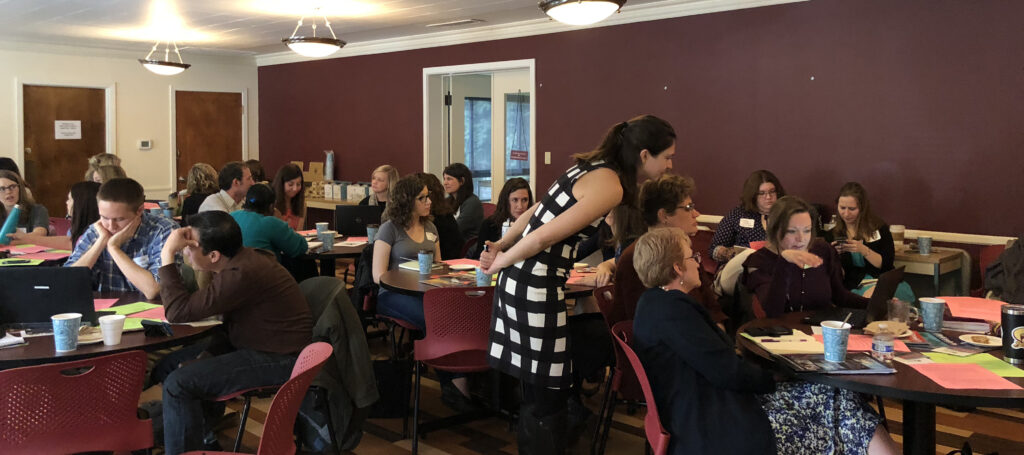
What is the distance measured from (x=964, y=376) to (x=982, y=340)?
53 cm

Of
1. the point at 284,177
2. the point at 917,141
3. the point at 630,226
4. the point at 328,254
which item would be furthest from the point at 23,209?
the point at 917,141

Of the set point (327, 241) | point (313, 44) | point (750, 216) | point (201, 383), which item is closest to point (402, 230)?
point (327, 241)

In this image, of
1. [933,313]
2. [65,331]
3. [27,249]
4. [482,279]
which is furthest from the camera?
[27,249]

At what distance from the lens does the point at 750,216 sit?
616 cm

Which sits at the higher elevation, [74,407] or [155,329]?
[155,329]

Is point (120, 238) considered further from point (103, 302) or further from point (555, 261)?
point (555, 261)

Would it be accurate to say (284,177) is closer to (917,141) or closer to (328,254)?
(328,254)

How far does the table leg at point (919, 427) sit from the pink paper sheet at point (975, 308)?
703 millimetres

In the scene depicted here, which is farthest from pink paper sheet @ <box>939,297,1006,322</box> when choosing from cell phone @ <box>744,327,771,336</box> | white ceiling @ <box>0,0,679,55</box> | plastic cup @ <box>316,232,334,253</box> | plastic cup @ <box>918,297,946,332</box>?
white ceiling @ <box>0,0,679,55</box>

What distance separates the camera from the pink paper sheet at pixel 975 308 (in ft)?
11.3

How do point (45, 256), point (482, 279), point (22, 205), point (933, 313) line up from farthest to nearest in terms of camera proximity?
point (22, 205)
point (45, 256)
point (482, 279)
point (933, 313)

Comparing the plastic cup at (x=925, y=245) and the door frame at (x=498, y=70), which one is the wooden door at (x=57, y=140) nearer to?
the door frame at (x=498, y=70)

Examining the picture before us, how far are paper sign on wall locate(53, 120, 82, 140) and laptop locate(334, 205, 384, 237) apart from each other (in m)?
6.00

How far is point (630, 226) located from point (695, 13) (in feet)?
11.5
